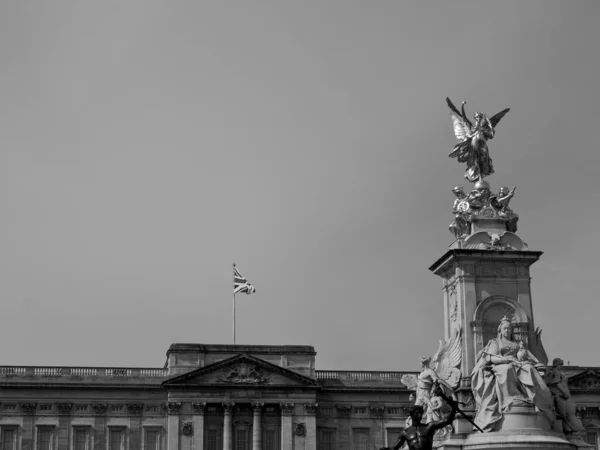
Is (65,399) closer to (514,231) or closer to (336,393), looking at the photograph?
(336,393)

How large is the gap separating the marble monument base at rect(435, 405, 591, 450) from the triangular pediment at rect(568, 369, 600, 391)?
51086mm

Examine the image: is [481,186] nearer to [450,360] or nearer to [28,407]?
[450,360]

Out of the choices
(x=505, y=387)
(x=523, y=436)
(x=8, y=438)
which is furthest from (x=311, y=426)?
(x=523, y=436)

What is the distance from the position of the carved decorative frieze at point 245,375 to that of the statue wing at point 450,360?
1845 inches

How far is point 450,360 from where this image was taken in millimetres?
37594

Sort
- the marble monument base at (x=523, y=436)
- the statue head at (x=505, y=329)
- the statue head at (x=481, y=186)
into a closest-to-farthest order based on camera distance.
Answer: the marble monument base at (x=523, y=436) < the statue head at (x=505, y=329) < the statue head at (x=481, y=186)

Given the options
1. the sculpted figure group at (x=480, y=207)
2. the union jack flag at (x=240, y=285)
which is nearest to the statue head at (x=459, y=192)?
the sculpted figure group at (x=480, y=207)

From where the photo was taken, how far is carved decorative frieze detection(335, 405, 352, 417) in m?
85.6

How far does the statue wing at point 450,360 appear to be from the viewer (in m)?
37.0

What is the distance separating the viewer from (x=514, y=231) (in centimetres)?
3919

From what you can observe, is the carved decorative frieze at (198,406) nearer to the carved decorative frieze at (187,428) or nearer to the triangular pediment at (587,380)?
the carved decorative frieze at (187,428)

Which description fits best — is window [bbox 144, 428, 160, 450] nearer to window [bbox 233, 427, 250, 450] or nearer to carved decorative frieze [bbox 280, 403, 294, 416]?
window [bbox 233, 427, 250, 450]

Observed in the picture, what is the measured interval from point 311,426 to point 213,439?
732 cm

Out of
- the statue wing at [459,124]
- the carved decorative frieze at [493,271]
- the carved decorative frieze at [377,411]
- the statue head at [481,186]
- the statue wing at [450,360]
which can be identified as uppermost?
the statue wing at [459,124]
